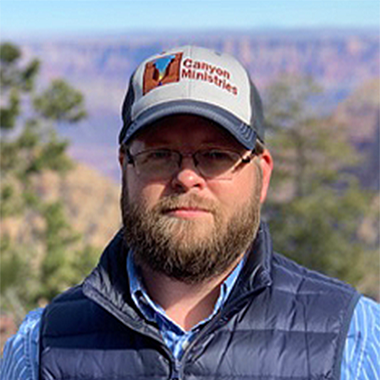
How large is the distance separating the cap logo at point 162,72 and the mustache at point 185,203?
0.30m

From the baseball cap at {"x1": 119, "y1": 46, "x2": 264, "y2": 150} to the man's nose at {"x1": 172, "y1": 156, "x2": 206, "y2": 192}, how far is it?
123 mm

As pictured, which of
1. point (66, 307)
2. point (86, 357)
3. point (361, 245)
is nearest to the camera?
point (86, 357)

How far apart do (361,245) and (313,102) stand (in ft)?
17.1

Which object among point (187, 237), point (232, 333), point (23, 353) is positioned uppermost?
point (187, 237)

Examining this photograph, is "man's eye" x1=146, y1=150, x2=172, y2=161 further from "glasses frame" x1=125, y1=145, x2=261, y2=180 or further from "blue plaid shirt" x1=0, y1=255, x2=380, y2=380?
"blue plaid shirt" x1=0, y1=255, x2=380, y2=380

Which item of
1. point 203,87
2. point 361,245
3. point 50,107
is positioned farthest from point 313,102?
point 203,87

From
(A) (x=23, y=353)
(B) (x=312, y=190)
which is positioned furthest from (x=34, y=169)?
(A) (x=23, y=353)

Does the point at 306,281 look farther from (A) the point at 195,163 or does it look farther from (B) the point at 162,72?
(B) the point at 162,72

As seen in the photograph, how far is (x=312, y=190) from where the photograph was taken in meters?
23.1

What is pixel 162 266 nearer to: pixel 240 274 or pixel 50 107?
pixel 240 274

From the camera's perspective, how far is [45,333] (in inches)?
70.6

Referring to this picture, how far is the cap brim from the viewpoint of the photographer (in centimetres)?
165

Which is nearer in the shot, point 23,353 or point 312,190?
point 23,353

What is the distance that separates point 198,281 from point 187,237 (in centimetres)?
14
